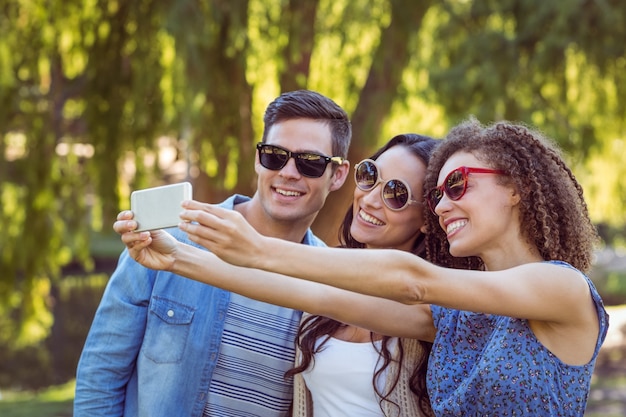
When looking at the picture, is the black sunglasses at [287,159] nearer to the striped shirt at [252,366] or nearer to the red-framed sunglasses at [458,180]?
the striped shirt at [252,366]

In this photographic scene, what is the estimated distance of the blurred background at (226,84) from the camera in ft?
20.6

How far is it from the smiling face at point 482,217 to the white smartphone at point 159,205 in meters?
0.68

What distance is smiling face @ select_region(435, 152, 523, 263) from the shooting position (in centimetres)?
216

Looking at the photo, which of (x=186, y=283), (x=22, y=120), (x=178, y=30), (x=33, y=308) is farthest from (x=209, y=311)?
(x=33, y=308)

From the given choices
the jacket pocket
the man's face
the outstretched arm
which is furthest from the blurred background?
the outstretched arm

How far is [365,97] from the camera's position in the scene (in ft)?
23.1

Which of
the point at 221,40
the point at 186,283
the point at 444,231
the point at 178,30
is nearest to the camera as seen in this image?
the point at 444,231

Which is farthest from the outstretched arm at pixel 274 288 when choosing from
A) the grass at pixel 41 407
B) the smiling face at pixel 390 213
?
the grass at pixel 41 407

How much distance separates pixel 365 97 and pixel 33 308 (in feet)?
11.9

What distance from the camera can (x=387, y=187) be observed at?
2.57 meters

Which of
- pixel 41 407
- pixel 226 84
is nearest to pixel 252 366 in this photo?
pixel 226 84

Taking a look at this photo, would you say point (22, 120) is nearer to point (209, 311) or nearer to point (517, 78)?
point (517, 78)

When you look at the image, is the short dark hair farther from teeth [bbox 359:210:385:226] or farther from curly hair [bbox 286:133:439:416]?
teeth [bbox 359:210:385:226]

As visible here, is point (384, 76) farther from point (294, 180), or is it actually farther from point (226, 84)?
point (294, 180)
